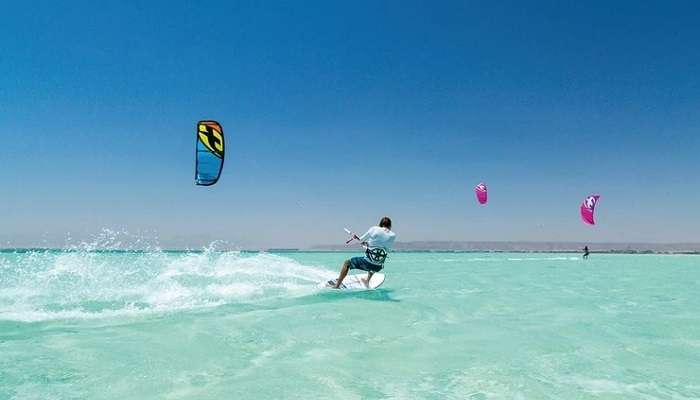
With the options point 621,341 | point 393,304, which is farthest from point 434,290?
point 621,341

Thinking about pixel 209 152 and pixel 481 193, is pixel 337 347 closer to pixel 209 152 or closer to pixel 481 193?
pixel 209 152

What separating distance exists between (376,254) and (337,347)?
5.27 m

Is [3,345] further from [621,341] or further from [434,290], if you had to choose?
[434,290]

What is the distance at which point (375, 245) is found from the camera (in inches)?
424

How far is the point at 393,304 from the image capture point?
9266 millimetres

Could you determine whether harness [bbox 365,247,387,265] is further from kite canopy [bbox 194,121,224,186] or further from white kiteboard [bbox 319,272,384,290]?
kite canopy [bbox 194,121,224,186]

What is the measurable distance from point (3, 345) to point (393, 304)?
611cm

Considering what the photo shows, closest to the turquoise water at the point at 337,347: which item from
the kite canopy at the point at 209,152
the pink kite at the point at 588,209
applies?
the kite canopy at the point at 209,152

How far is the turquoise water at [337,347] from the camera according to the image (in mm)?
4180

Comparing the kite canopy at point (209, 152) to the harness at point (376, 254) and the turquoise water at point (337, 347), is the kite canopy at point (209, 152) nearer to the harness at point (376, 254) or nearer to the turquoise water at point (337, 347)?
the turquoise water at point (337, 347)

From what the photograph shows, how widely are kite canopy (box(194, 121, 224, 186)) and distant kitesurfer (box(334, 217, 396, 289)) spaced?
3376 millimetres

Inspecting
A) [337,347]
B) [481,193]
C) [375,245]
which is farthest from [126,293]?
[481,193]

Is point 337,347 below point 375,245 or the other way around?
below

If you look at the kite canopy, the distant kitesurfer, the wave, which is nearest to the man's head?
the distant kitesurfer
